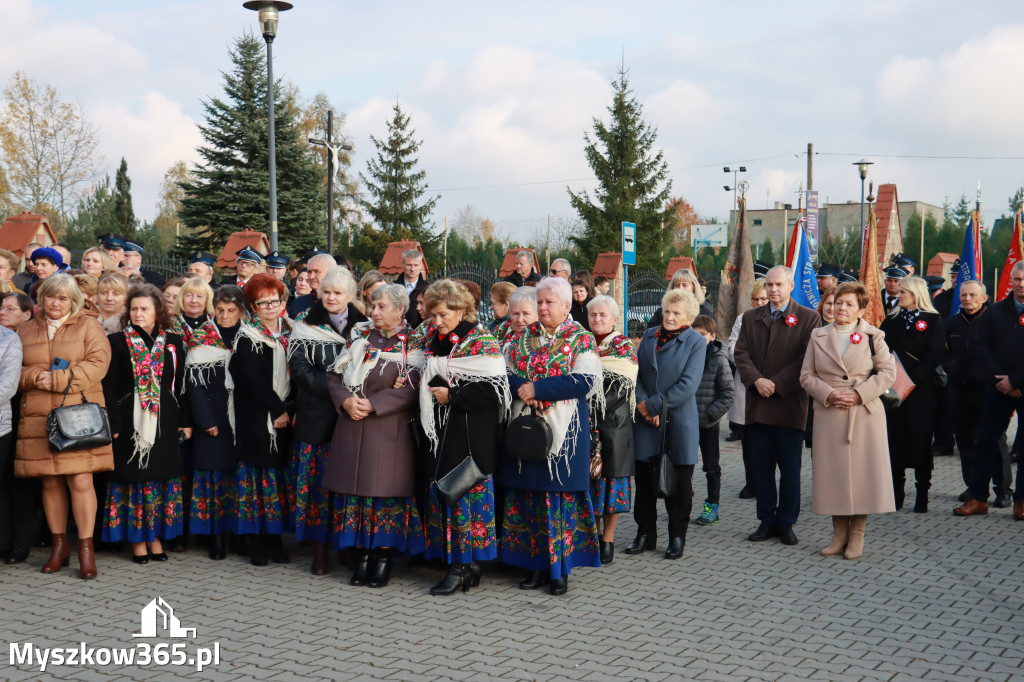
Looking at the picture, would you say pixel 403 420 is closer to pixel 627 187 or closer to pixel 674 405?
pixel 674 405

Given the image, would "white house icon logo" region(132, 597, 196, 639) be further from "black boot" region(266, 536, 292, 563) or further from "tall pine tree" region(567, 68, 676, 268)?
"tall pine tree" region(567, 68, 676, 268)

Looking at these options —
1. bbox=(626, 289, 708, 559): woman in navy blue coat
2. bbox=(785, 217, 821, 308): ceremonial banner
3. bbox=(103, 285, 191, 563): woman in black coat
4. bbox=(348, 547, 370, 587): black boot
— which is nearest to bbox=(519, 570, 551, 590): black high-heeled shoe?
bbox=(348, 547, 370, 587): black boot

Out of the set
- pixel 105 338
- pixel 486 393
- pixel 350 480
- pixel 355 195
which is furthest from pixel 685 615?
pixel 355 195

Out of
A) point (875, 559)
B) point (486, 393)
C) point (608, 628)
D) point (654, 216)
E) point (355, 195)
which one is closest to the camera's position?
point (608, 628)

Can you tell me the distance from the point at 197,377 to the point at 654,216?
1348 inches

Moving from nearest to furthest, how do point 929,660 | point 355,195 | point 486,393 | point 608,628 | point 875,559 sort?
point 929,660 < point 608,628 < point 486,393 < point 875,559 < point 355,195

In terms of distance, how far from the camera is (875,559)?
22.0ft

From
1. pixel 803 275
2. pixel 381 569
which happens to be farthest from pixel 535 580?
pixel 803 275

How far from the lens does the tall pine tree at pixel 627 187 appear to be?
126 ft

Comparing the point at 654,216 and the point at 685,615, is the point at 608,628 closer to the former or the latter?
the point at 685,615

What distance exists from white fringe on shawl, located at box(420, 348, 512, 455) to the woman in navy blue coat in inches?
49.4

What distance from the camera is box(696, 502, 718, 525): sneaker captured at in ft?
25.4

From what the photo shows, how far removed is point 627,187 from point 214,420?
33821 millimetres

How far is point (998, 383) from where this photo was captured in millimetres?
7984
